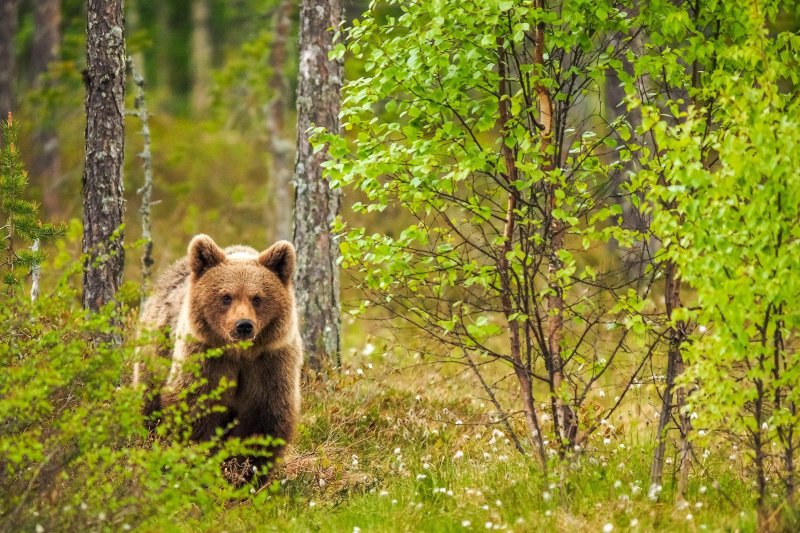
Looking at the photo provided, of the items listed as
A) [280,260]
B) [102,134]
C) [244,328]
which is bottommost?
[244,328]

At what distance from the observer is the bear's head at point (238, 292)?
7246 mm

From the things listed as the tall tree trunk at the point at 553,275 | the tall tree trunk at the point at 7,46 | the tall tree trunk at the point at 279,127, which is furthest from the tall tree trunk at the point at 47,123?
the tall tree trunk at the point at 553,275

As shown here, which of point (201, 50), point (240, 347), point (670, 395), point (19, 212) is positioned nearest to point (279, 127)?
point (19, 212)

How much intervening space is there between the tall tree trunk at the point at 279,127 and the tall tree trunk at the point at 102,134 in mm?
9357

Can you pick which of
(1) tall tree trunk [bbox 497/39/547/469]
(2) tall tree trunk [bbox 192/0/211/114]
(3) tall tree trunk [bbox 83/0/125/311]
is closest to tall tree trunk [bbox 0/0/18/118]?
(2) tall tree trunk [bbox 192/0/211/114]

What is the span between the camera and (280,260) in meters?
7.64

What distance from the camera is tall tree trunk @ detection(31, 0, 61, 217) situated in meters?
19.7

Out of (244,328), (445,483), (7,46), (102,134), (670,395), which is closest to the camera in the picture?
(670,395)

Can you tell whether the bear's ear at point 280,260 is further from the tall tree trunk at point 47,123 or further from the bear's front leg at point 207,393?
the tall tree trunk at point 47,123

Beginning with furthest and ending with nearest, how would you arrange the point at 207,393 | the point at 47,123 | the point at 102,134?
1. the point at 47,123
2. the point at 102,134
3. the point at 207,393

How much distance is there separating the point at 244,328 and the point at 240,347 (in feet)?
0.95

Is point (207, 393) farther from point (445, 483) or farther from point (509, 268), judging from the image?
point (509, 268)

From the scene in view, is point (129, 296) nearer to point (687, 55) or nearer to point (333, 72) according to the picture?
point (687, 55)

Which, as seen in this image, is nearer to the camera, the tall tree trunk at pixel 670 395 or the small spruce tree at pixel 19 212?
the tall tree trunk at pixel 670 395
